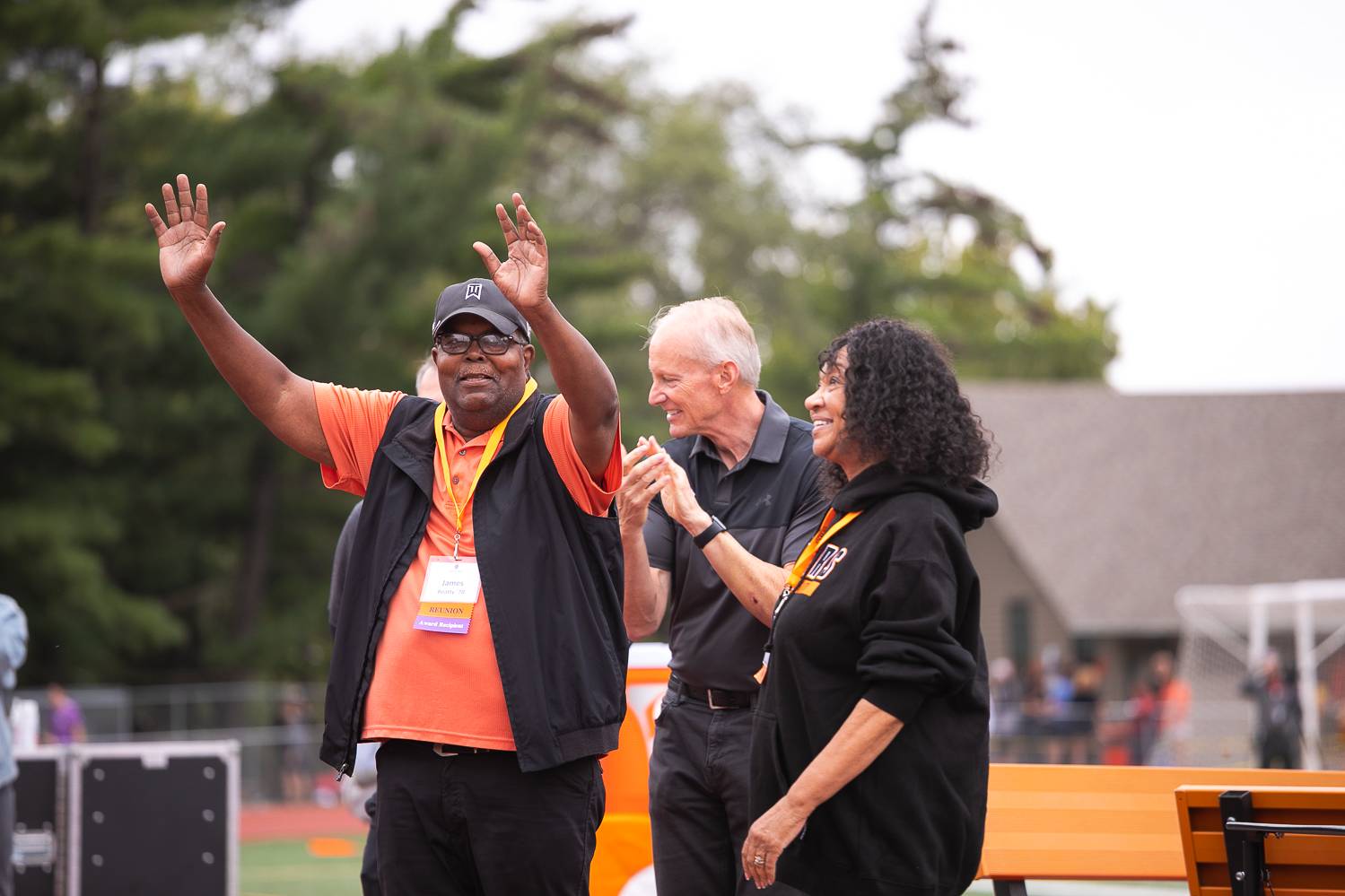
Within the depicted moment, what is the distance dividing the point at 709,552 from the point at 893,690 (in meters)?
0.87

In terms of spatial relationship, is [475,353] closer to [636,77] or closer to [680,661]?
[680,661]

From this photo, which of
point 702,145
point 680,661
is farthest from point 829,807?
point 702,145

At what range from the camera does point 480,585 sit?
11.4 feet

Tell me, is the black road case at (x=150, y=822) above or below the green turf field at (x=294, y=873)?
above

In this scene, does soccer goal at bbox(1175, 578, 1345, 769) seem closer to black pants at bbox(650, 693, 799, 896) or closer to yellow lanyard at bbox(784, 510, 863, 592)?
black pants at bbox(650, 693, 799, 896)

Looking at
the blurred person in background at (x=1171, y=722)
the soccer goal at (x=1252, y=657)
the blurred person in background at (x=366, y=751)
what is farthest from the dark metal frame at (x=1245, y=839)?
the blurred person in background at (x=1171, y=722)

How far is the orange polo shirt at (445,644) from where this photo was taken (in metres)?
3.39

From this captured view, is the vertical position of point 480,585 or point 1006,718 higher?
point 480,585

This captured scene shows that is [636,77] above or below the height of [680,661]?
above

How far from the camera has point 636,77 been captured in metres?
50.4

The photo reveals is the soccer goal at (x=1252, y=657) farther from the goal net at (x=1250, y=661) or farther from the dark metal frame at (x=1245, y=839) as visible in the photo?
the dark metal frame at (x=1245, y=839)

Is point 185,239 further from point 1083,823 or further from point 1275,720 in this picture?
point 1275,720

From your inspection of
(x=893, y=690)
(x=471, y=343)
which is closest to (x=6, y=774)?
(x=471, y=343)

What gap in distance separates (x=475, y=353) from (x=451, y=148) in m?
23.8
